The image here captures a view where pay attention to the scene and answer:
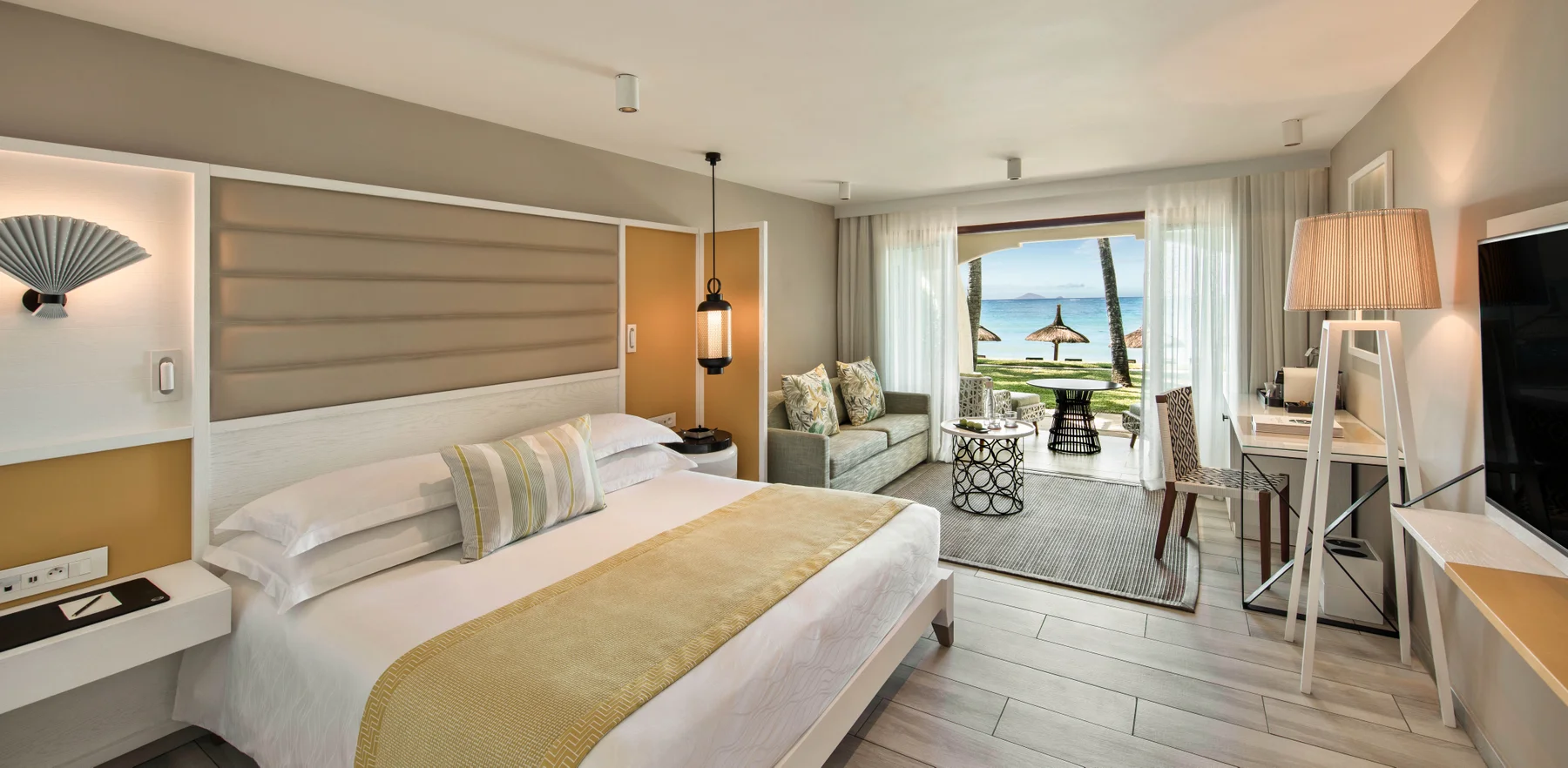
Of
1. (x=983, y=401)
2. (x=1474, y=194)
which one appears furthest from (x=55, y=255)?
(x=983, y=401)

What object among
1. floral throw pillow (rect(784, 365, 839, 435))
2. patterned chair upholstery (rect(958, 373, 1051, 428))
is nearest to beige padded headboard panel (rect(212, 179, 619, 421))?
floral throw pillow (rect(784, 365, 839, 435))

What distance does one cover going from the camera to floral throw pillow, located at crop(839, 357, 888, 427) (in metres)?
5.73

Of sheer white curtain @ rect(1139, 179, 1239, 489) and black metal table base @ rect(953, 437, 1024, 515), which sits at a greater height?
sheer white curtain @ rect(1139, 179, 1239, 489)

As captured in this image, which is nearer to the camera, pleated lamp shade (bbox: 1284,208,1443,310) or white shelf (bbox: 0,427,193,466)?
white shelf (bbox: 0,427,193,466)

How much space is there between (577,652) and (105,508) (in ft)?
5.57

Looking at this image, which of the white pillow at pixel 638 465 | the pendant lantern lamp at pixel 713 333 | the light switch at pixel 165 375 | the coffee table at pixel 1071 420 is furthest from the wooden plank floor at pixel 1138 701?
the coffee table at pixel 1071 420

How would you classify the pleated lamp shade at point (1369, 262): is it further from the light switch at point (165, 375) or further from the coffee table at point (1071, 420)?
the coffee table at point (1071, 420)

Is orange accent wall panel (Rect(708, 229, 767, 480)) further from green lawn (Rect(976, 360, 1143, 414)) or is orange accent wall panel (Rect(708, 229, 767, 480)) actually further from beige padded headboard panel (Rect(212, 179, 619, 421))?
green lawn (Rect(976, 360, 1143, 414))

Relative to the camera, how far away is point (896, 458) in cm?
544

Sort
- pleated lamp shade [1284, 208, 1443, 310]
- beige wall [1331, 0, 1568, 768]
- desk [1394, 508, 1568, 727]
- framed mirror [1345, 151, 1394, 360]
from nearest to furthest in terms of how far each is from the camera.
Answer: desk [1394, 508, 1568, 727]
beige wall [1331, 0, 1568, 768]
pleated lamp shade [1284, 208, 1443, 310]
framed mirror [1345, 151, 1394, 360]

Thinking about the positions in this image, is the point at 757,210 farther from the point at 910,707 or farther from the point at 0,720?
the point at 0,720

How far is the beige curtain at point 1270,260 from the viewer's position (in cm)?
445

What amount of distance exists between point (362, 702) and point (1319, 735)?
2851 millimetres

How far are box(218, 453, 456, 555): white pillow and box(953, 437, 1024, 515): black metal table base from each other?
3419 mm
